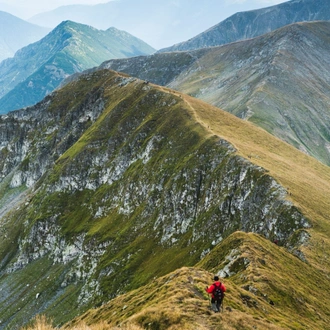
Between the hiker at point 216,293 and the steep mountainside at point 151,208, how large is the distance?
4.57 metres

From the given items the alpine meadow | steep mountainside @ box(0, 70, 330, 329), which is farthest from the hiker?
steep mountainside @ box(0, 70, 330, 329)

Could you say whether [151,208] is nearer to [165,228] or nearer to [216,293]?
[165,228]

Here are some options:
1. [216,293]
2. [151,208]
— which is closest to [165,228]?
[151,208]

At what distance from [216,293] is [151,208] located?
82.5 meters

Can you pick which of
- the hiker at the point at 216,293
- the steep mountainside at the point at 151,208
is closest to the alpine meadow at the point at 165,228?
the hiker at the point at 216,293

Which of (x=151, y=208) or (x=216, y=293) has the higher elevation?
(x=216, y=293)

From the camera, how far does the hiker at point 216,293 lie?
2470cm

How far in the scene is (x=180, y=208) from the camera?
316 feet

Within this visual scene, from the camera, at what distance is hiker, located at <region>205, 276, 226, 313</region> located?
81.0ft

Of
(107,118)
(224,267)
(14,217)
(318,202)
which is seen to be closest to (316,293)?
(224,267)

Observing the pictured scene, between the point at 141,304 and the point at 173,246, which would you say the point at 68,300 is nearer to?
the point at 173,246

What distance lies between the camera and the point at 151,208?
10694 cm

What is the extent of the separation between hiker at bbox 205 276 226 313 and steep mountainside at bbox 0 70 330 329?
4.57 m

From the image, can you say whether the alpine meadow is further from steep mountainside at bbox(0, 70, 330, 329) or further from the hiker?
steep mountainside at bbox(0, 70, 330, 329)
